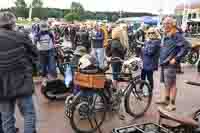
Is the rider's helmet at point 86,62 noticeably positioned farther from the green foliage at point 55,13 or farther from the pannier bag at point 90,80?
the green foliage at point 55,13

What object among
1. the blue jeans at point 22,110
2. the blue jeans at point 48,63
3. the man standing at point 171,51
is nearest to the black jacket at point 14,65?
the blue jeans at point 22,110

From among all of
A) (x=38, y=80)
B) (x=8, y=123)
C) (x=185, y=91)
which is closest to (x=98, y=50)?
(x=38, y=80)

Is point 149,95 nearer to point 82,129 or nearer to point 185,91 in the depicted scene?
point 82,129

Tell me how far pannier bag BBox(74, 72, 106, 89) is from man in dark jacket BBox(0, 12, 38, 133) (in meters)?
1.32

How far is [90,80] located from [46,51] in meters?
4.77

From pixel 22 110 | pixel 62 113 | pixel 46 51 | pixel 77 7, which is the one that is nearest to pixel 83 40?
pixel 46 51

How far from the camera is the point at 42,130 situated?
6023mm

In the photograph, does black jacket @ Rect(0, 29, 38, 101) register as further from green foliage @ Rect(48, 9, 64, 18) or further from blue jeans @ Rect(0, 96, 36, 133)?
green foliage @ Rect(48, 9, 64, 18)

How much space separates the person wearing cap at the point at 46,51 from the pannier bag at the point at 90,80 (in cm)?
450

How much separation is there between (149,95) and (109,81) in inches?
42.3

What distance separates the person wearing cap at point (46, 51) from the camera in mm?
10219

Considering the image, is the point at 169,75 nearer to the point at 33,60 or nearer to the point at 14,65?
the point at 33,60

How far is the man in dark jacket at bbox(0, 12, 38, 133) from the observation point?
433cm

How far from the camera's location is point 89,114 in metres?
5.84
